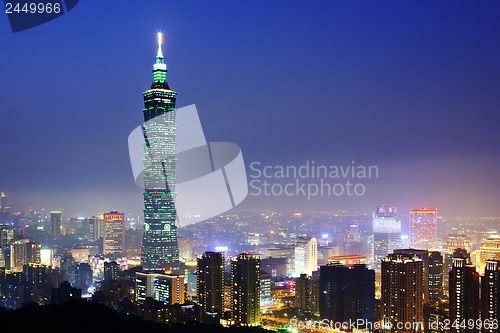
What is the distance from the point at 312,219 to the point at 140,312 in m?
13.3

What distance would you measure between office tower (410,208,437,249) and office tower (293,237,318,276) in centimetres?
479

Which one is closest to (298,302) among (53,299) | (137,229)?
(53,299)

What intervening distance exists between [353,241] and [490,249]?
8.64 m

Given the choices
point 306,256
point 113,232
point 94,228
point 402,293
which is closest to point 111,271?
point 306,256

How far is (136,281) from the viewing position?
17.1 metres

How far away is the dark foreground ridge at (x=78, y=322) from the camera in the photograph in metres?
7.33

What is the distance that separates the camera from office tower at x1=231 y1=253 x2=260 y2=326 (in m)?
13.2

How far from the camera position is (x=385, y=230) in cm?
2614

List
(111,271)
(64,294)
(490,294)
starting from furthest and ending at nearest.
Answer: (111,271) < (64,294) < (490,294)

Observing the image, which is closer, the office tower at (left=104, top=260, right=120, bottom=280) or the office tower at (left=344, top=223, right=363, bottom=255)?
the office tower at (left=104, top=260, right=120, bottom=280)

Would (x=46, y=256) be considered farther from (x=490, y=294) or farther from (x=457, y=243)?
(x=490, y=294)

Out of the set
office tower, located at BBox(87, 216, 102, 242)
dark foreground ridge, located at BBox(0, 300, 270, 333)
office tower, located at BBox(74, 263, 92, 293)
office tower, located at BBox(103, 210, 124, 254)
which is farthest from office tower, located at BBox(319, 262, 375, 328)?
office tower, located at BBox(87, 216, 102, 242)

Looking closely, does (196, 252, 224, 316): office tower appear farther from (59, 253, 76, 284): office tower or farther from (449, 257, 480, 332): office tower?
(59, 253, 76, 284): office tower

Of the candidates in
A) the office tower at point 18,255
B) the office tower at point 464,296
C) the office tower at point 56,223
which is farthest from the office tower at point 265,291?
the office tower at point 56,223
